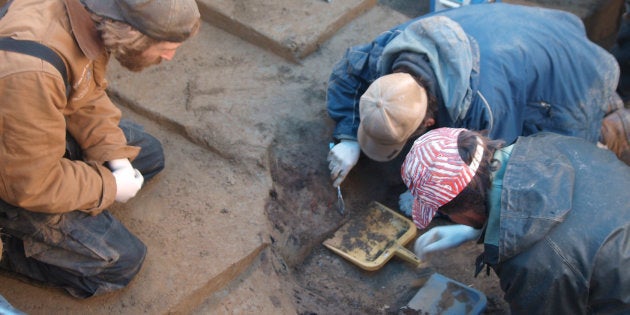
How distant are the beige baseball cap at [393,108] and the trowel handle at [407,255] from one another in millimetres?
564

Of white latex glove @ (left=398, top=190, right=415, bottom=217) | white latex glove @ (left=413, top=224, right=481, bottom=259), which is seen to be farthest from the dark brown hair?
white latex glove @ (left=398, top=190, right=415, bottom=217)

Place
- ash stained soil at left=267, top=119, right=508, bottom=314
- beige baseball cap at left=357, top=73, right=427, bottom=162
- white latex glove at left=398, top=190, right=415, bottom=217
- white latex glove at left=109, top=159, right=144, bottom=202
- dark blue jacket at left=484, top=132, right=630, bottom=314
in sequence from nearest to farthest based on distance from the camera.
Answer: dark blue jacket at left=484, top=132, right=630, bottom=314, white latex glove at left=109, top=159, right=144, bottom=202, beige baseball cap at left=357, top=73, right=427, bottom=162, ash stained soil at left=267, top=119, right=508, bottom=314, white latex glove at left=398, top=190, right=415, bottom=217

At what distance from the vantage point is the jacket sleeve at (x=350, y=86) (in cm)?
324

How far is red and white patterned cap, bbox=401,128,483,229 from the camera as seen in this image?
208cm

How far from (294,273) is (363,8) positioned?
201 centimetres

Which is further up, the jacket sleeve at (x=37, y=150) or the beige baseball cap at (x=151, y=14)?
the beige baseball cap at (x=151, y=14)

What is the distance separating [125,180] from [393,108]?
1.16 metres

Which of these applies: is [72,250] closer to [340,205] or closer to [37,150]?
[37,150]

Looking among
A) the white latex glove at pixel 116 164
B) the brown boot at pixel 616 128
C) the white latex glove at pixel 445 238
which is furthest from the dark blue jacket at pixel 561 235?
the white latex glove at pixel 116 164

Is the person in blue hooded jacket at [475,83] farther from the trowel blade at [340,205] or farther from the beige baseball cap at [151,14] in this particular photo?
the beige baseball cap at [151,14]

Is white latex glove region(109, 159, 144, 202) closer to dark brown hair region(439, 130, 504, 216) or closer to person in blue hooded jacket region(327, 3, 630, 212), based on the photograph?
person in blue hooded jacket region(327, 3, 630, 212)

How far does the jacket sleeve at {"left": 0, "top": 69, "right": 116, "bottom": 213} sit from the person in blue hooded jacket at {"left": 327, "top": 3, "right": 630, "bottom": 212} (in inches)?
50.0

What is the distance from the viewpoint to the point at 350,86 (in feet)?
10.8

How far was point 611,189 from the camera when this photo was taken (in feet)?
6.99
